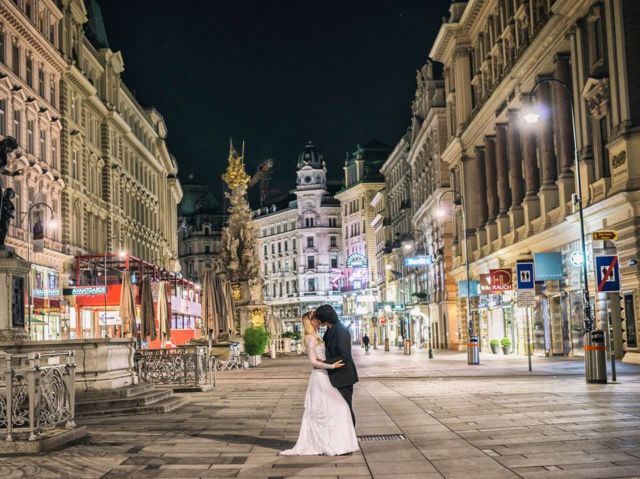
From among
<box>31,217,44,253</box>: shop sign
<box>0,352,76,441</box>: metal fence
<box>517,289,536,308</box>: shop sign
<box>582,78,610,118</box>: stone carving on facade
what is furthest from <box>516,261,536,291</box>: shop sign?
<box>31,217,44,253</box>: shop sign

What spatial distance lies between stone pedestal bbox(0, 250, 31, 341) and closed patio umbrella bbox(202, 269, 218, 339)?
74.8ft

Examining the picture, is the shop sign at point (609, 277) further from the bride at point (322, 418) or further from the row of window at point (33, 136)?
the row of window at point (33, 136)

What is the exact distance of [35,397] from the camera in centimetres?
1262

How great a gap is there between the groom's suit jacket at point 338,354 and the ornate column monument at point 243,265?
49177 mm

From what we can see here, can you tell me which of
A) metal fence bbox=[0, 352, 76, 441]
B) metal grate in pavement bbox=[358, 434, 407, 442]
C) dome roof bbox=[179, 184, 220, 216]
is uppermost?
dome roof bbox=[179, 184, 220, 216]

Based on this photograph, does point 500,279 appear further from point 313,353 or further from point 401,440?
point 313,353

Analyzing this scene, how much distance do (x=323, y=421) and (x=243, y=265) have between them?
51629mm

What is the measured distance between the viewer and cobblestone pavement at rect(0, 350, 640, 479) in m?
11.0

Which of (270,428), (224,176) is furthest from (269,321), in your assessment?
(270,428)

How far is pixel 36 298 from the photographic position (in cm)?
4778

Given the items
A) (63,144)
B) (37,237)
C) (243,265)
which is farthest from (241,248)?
(37,237)

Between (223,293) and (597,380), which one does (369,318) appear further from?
(597,380)

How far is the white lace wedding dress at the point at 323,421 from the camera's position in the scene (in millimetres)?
12391

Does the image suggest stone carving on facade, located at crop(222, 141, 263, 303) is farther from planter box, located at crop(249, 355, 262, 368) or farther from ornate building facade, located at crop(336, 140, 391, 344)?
ornate building facade, located at crop(336, 140, 391, 344)
